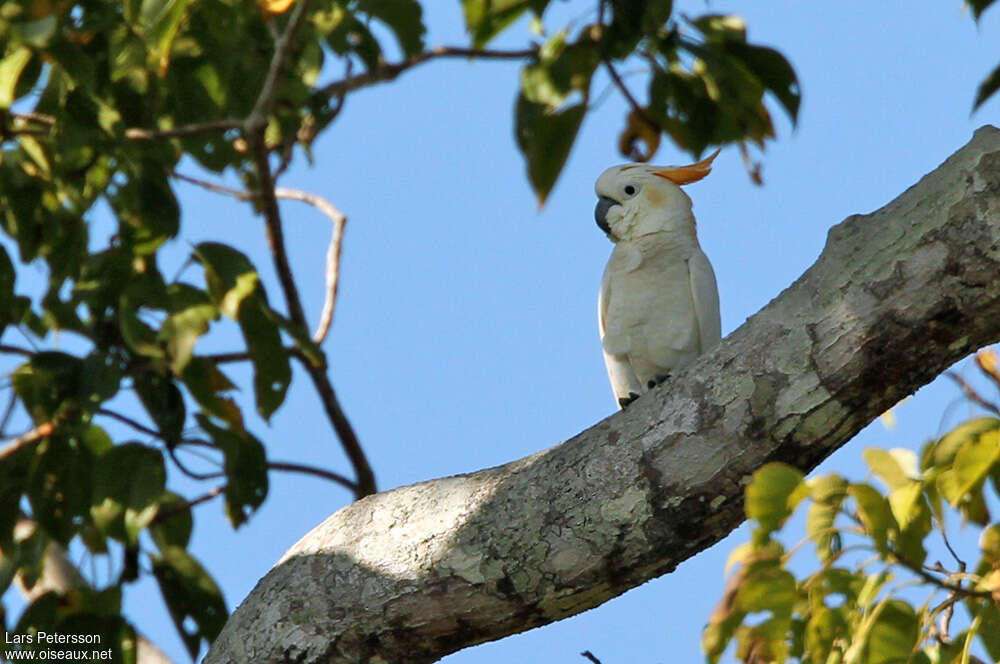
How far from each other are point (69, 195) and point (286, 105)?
0.55 metres

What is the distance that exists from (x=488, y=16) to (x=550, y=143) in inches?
10.8

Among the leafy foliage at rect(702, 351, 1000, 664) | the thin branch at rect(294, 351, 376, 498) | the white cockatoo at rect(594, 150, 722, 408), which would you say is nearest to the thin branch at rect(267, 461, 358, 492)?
the thin branch at rect(294, 351, 376, 498)

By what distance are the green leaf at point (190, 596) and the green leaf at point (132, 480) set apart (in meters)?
0.32

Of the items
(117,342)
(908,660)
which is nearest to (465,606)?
(908,660)

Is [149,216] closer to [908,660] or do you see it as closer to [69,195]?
[69,195]

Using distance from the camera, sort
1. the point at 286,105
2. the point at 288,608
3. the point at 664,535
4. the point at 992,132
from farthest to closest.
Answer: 1. the point at 286,105
2. the point at 288,608
3. the point at 664,535
4. the point at 992,132

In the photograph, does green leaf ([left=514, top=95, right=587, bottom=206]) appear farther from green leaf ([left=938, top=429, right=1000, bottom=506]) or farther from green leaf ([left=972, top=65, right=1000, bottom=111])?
green leaf ([left=938, top=429, right=1000, bottom=506])

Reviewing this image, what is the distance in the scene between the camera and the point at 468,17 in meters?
2.18

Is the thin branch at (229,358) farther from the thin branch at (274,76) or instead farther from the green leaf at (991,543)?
the green leaf at (991,543)

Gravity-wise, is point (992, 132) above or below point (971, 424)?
above

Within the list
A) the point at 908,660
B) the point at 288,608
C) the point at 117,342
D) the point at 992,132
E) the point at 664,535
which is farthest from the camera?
the point at 117,342

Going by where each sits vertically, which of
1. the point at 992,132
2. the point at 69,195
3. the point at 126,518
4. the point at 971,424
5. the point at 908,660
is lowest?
the point at 908,660

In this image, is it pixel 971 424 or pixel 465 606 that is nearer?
pixel 971 424

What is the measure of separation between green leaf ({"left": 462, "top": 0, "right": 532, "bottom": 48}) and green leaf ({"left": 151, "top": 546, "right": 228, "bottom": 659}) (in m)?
1.27
